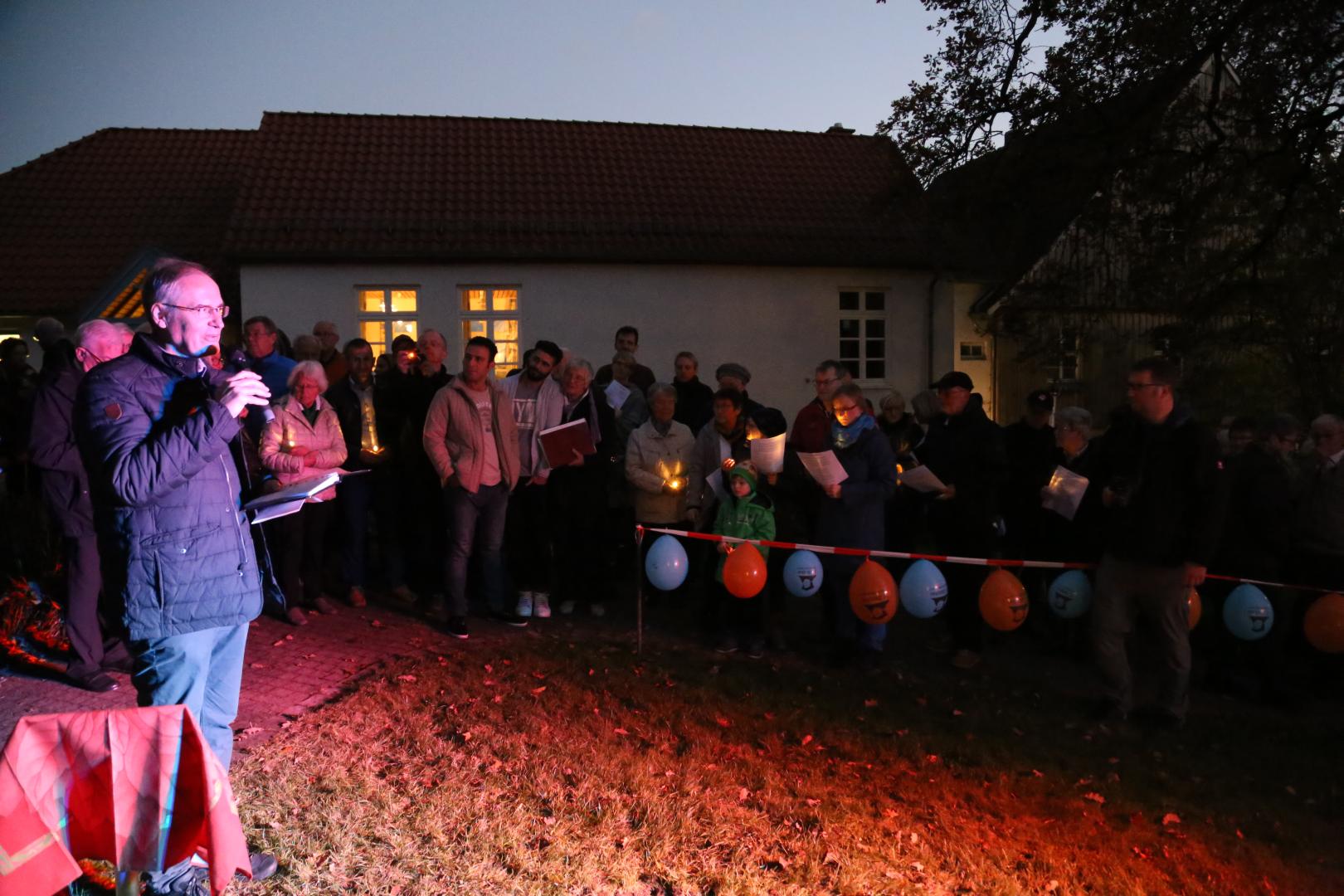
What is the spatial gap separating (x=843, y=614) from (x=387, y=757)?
11.5ft

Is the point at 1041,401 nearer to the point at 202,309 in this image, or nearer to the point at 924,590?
the point at 924,590

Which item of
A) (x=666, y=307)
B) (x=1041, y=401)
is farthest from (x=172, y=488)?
(x=666, y=307)

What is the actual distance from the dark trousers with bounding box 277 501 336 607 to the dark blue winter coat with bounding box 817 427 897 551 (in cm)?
395

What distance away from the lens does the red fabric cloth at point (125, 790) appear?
2.99m

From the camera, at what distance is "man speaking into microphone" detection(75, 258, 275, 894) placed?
3146mm

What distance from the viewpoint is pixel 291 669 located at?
6.68m

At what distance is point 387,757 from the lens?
16.9 ft

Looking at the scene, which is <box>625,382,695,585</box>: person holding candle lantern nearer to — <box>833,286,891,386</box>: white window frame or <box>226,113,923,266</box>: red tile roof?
<box>226,113,923,266</box>: red tile roof

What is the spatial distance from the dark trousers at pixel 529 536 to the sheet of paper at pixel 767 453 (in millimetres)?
1976

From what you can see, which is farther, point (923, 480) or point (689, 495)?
point (689, 495)

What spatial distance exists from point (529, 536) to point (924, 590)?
3.21 meters

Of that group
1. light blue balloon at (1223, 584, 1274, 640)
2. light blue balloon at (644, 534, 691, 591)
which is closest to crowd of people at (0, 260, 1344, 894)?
light blue balloon at (644, 534, 691, 591)

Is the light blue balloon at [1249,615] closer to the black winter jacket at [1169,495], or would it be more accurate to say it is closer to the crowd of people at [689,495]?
the crowd of people at [689,495]

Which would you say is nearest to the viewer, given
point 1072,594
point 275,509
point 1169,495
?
point 275,509
